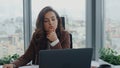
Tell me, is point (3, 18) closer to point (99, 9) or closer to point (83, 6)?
point (83, 6)

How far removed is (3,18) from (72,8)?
1.07m

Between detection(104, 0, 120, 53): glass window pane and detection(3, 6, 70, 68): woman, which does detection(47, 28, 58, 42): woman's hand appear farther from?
detection(104, 0, 120, 53): glass window pane

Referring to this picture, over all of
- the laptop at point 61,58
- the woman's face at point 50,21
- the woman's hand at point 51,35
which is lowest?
the laptop at point 61,58

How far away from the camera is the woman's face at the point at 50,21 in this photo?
2.22 metres

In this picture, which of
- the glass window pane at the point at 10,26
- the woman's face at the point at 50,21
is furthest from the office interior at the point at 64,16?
the woman's face at the point at 50,21

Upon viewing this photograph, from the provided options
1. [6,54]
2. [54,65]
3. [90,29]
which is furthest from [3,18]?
[54,65]

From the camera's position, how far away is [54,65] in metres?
1.45

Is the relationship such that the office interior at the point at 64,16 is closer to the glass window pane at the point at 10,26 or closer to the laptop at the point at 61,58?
the glass window pane at the point at 10,26

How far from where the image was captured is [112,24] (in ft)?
10.4

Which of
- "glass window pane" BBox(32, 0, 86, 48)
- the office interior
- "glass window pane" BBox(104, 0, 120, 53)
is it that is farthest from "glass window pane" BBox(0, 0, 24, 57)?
"glass window pane" BBox(104, 0, 120, 53)

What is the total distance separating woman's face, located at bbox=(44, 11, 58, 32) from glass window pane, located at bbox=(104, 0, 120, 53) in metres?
1.20

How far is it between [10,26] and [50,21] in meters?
1.24

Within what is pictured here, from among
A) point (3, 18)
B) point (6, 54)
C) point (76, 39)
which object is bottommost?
point (6, 54)

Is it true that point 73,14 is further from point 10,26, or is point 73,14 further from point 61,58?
point 61,58
